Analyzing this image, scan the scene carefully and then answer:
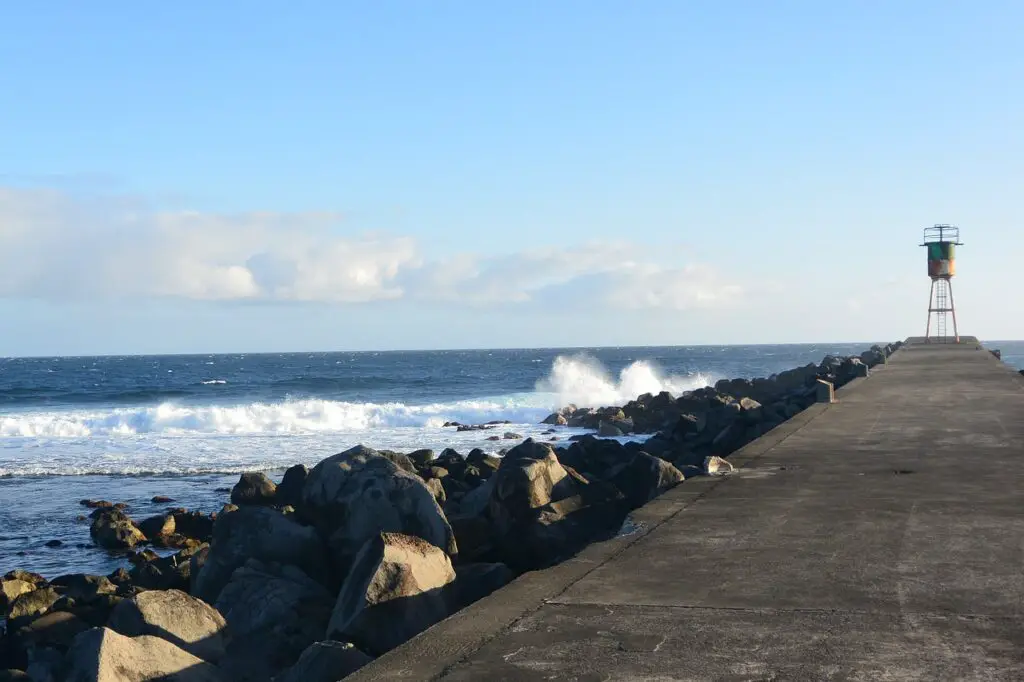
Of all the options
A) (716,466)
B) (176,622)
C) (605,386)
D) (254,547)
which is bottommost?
(605,386)

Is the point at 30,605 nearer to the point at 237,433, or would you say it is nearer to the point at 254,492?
the point at 254,492

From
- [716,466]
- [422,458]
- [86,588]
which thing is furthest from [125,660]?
[422,458]

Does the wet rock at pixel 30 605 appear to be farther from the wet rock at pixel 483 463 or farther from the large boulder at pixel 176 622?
the wet rock at pixel 483 463

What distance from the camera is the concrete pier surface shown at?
402 cm

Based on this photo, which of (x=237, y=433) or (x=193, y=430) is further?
(x=193, y=430)

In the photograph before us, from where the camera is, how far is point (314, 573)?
8141mm

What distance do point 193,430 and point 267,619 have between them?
3243 cm

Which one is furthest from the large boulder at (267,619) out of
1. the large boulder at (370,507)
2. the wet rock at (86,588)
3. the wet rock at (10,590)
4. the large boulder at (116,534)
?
the large boulder at (116,534)

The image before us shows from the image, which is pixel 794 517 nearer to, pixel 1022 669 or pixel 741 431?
pixel 1022 669

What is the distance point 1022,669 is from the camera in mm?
3820

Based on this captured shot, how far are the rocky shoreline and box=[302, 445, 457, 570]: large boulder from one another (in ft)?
0.04

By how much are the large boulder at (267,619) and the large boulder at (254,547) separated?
493 mm

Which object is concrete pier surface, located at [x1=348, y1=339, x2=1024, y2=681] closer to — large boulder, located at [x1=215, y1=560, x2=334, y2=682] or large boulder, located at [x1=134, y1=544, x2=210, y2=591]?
large boulder, located at [x1=215, y1=560, x2=334, y2=682]

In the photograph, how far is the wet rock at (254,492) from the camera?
541 inches
